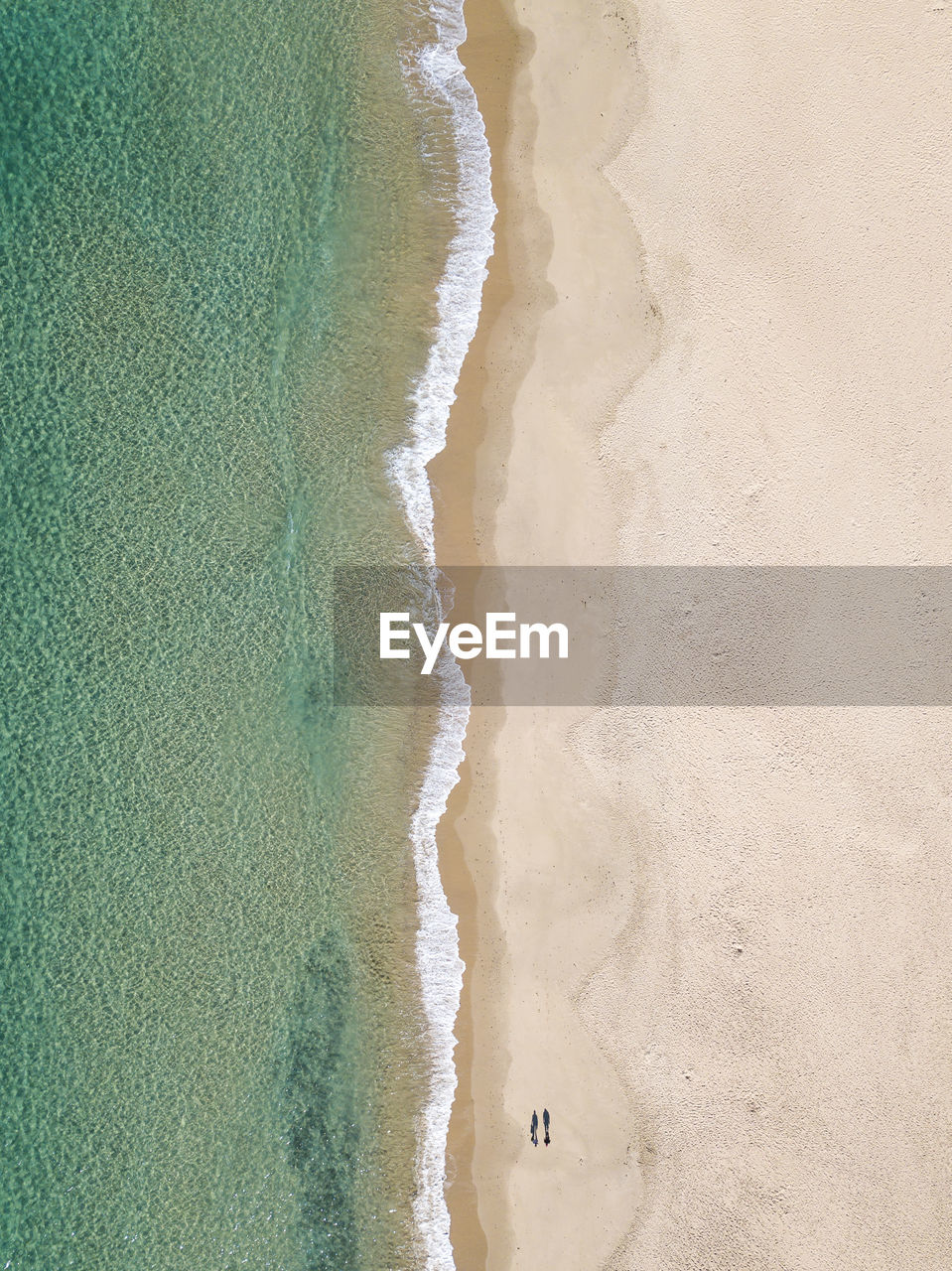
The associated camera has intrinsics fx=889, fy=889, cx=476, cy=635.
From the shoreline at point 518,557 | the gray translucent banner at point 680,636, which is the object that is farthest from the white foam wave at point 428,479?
the gray translucent banner at point 680,636

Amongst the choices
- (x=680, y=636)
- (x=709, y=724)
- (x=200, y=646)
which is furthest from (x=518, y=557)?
Answer: (x=200, y=646)

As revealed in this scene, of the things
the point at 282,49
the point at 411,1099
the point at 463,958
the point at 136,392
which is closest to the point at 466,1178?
the point at 411,1099

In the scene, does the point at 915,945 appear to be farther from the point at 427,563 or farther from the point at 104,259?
the point at 104,259

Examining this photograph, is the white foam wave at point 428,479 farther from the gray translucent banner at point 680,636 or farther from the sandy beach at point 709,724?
the gray translucent banner at point 680,636

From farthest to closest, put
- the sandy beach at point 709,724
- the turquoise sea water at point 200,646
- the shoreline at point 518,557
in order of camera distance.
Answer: the shoreline at point 518,557 < the sandy beach at point 709,724 < the turquoise sea water at point 200,646

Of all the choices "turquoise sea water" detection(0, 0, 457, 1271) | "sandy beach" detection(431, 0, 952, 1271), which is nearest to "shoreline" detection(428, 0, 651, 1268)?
"sandy beach" detection(431, 0, 952, 1271)

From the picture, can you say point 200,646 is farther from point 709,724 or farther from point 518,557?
point 709,724

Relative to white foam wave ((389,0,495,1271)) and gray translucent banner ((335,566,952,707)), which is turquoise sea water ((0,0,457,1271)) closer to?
white foam wave ((389,0,495,1271))
